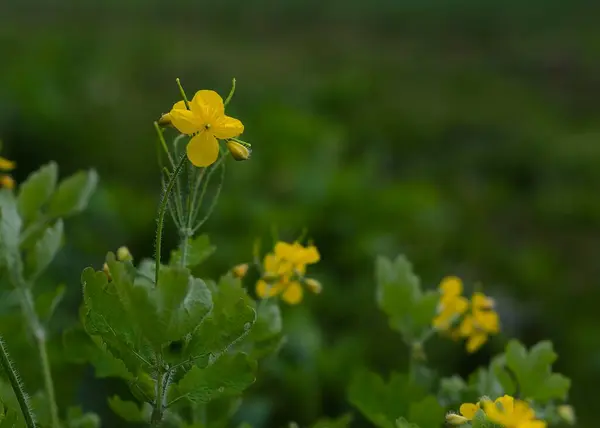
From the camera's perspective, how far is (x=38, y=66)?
5.26 metres

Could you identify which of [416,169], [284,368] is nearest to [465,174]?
[416,169]

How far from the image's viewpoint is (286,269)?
963 millimetres

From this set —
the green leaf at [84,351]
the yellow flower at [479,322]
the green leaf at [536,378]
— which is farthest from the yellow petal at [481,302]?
the green leaf at [84,351]

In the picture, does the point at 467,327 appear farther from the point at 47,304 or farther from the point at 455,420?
the point at 47,304

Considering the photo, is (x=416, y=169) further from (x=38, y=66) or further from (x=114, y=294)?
(x=114, y=294)

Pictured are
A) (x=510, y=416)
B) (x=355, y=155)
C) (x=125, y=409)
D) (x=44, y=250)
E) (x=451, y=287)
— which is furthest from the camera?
(x=355, y=155)

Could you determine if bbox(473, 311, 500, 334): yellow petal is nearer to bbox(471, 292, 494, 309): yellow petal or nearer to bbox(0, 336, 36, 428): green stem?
bbox(471, 292, 494, 309): yellow petal

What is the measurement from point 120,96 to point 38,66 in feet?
3.05

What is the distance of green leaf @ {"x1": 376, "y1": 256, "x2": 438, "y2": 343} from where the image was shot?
1.08 m

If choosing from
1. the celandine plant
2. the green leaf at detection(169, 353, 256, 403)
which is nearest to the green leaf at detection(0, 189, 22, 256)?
the celandine plant

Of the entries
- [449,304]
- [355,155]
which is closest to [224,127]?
[449,304]

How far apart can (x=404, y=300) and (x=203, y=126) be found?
1.50 ft

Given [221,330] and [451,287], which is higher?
[451,287]

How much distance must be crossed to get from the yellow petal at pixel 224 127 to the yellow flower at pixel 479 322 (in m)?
0.54
